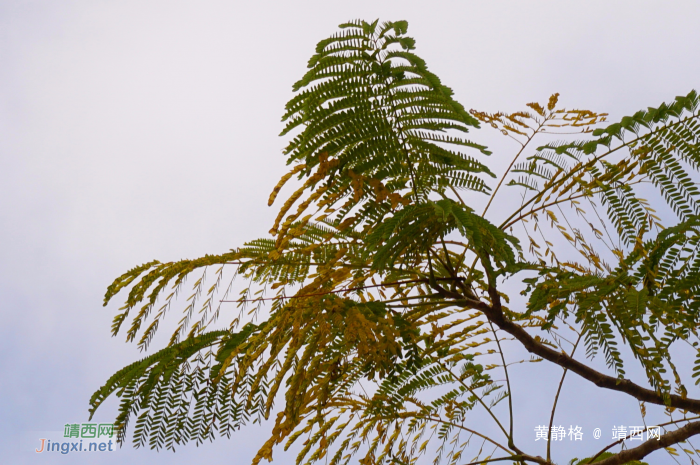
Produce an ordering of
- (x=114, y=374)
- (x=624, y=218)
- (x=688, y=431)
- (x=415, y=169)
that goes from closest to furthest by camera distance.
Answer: (x=415, y=169) < (x=114, y=374) < (x=624, y=218) < (x=688, y=431)

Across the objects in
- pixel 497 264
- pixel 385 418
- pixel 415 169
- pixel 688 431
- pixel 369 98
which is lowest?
pixel 688 431

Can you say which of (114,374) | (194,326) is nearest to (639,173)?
(194,326)

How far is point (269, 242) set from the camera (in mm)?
1846

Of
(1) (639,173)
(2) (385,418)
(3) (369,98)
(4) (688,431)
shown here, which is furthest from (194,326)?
(4) (688,431)

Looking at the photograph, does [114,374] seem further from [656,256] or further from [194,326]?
[656,256]

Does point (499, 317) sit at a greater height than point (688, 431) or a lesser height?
greater

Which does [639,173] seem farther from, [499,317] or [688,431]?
[688,431]

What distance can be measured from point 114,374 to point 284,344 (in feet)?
2.10

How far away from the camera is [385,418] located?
2088 millimetres

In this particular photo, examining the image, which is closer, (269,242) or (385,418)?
(269,242)

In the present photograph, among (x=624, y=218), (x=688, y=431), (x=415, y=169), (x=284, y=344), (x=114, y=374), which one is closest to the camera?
(x=284, y=344)

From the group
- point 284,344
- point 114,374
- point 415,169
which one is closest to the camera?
point 284,344

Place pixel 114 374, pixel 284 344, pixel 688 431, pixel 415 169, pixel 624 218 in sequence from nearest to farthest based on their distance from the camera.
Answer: pixel 284 344, pixel 415 169, pixel 114 374, pixel 624 218, pixel 688 431

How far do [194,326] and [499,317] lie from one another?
1001 mm
